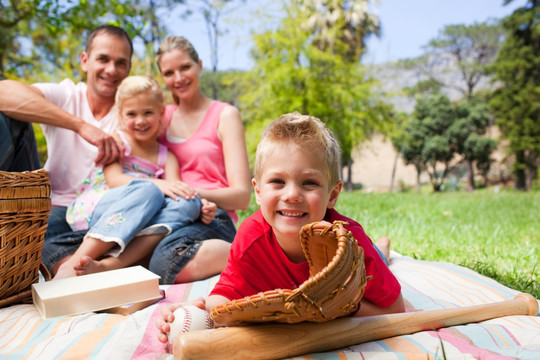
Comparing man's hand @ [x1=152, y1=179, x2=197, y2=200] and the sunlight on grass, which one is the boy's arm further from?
man's hand @ [x1=152, y1=179, x2=197, y2=200]

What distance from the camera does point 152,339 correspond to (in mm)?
1631

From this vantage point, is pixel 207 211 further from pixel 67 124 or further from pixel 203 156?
pixel 67 124

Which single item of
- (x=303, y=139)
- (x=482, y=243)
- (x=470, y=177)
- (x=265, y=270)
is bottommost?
(x=470, y=177)

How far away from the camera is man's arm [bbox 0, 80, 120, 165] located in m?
2.68

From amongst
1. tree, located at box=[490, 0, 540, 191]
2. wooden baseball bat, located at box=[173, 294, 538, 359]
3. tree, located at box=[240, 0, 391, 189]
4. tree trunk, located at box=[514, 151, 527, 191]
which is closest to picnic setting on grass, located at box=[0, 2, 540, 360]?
wooden baseball bat, located at box=[173, 294, 538, 359]

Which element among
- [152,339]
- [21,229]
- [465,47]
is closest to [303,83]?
[21,229]

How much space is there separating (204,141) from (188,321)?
5.13 feet

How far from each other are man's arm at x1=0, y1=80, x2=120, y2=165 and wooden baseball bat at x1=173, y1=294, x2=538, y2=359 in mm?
1650

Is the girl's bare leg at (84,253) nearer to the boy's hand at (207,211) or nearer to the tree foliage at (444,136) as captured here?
the boy's hand at (207,211)

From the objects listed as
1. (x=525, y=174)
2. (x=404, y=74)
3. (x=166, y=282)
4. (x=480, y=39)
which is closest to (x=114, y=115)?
(x=166, y=282)

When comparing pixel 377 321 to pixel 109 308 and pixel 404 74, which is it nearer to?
pixel 109 308

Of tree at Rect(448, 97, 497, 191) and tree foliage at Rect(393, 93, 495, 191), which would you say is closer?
tree at Rect(448, 97, 497, 191)

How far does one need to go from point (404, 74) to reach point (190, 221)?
132 ft

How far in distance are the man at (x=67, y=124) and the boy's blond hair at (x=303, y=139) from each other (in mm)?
1402
